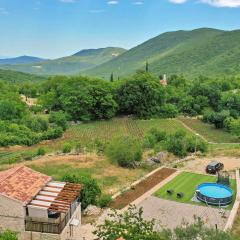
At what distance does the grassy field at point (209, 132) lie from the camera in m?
66.9

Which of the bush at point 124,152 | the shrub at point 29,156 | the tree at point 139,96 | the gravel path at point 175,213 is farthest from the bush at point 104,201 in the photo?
the tree at point 139,96

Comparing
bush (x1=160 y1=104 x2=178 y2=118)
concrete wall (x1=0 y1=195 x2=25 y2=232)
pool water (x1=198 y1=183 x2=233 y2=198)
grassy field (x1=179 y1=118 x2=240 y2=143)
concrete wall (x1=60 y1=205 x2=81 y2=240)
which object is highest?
concrete wall (x1=0 y1=195 x2=25 y2=232)

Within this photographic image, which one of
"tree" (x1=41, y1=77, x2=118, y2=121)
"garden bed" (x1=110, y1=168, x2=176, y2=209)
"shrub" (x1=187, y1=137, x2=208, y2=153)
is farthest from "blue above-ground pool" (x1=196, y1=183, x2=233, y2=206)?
"tree" (x1=41, y1=77, x2=118, y2=121)

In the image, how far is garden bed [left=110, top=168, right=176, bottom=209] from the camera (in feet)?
102

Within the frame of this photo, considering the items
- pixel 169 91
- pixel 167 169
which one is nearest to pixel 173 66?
pixel 169 91

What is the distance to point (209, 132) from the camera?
73062 millimetres

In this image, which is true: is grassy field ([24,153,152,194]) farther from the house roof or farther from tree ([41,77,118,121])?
tree ([41,77,118,121])

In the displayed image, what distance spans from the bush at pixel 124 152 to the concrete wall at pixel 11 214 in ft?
69.4

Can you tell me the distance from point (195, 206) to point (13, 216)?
1434cm

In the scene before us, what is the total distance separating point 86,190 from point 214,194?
996cm

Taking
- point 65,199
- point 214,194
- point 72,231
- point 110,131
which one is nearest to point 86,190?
point 72,231

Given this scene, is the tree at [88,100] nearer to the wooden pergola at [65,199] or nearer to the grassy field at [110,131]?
the grassy field at [110,131]

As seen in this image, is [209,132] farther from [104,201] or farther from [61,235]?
[61,235]

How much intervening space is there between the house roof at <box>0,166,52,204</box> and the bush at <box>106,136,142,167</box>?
58.2ft
